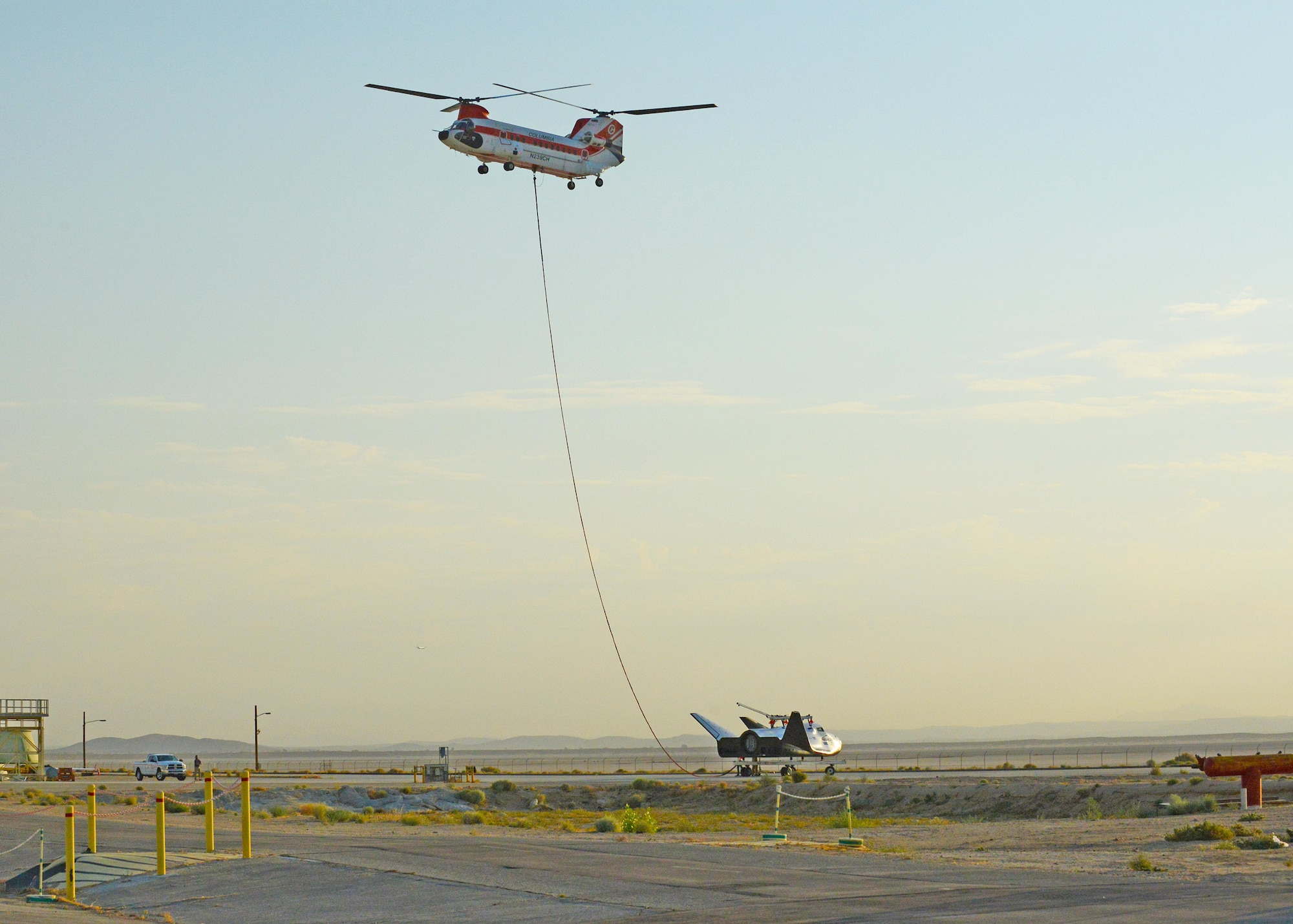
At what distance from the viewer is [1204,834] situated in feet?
90.3

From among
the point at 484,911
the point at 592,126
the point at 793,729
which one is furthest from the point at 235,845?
the point at 793,729

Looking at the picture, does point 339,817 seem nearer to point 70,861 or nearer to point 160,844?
point 160,844

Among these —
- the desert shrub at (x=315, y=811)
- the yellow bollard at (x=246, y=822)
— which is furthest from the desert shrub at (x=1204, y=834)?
the desert shrub at (x=315, y=811)

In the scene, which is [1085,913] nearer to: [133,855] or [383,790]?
[133,855]

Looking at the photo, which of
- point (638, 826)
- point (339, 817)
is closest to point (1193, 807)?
point (638, 826)

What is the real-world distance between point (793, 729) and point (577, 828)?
115 ft

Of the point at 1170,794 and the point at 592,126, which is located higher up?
the point at 592,126

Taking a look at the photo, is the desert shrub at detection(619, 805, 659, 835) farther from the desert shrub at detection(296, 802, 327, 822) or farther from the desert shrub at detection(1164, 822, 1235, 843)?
the desert shrub at detection(1164, 822, 1235, 843)

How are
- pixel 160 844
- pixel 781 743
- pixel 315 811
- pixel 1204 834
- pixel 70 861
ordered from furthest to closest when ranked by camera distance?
1. pixel 781 743
2. pixel 315 811
3. pixel 1204 834
4. pixel 160 844
5. pixel 70 861

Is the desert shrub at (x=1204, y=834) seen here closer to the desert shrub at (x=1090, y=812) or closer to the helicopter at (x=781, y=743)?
the desert shrub at (x=1090, y=812)

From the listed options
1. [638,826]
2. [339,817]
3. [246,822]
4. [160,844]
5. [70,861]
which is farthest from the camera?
[339,817]

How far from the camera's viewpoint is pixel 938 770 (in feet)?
261

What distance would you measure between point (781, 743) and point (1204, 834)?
4493cm

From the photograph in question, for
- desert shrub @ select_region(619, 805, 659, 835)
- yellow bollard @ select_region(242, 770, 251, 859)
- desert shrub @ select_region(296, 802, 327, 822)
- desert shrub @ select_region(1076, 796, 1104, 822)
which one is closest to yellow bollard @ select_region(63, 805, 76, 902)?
yellow bollard @ select_region(242, 770, 251, 859)
